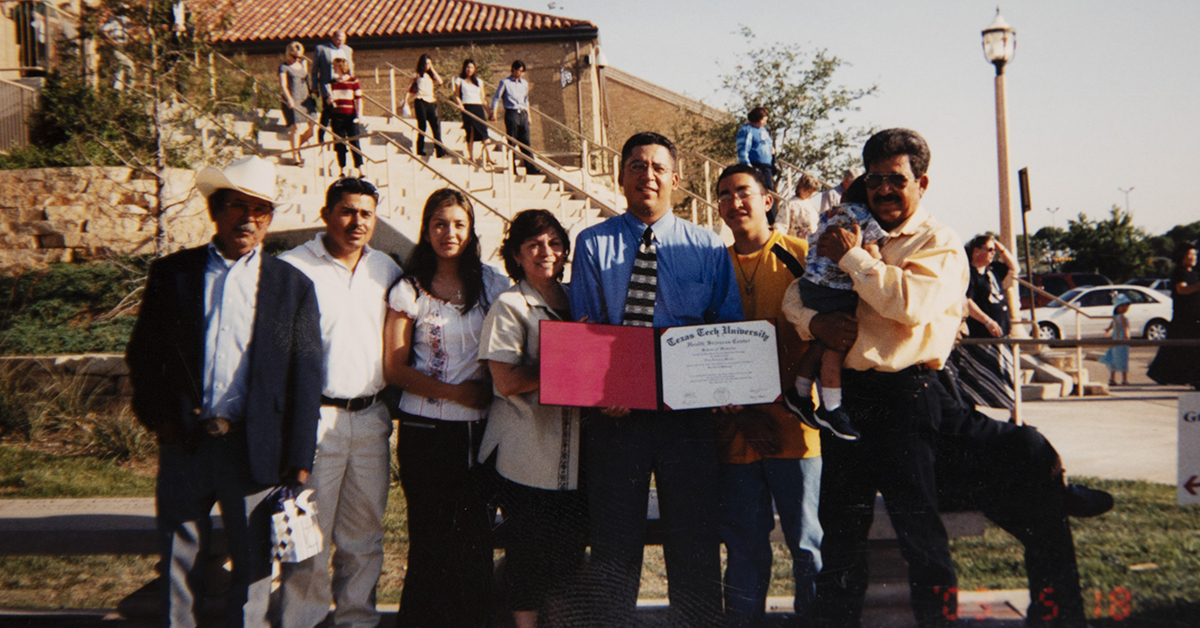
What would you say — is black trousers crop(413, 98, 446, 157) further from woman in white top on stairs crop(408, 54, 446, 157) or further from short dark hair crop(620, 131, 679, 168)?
short dark hair crop(620, 131, 679, 168)

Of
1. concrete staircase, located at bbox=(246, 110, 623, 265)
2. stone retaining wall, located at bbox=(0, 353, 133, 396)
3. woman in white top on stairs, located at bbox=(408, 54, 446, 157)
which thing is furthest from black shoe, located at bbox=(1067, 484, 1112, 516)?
woman in white top on stairs, located at bbox=(408, 54, 446, 157)

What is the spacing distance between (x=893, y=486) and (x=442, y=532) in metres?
1.81

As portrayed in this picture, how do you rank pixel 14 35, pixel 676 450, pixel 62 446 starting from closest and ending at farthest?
pixel 676 450 → pixel 62 446 → pixel 14 35

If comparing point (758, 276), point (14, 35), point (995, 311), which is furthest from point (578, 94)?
point (758, 276)

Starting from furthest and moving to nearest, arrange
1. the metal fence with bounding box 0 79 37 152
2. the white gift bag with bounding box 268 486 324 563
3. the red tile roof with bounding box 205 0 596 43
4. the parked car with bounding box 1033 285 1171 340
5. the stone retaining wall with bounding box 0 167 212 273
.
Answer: the red tile roof with bounding box 205 0 596 43
the parked car with bounding box 1033 285 1171 340
the metal fence with bounding box 0 79 37 152
the stone retaining wall with bounding box 0 167 212 273
the white gift bag with bounding box 268 486 324 563

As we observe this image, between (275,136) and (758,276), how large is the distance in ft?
36.7

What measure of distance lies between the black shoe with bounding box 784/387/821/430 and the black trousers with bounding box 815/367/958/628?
0.11 m

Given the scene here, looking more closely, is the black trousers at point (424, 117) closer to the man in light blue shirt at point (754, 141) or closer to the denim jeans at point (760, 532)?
the man in light blue shirt at point (754, 141)

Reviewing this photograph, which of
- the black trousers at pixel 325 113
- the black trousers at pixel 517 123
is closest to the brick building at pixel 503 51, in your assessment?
the black trousers at pixel 517 123

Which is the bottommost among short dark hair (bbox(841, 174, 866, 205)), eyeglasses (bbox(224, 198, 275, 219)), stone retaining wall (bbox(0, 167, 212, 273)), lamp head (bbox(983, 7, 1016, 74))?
short dark hair (bbox(841, 174, 866, 205))

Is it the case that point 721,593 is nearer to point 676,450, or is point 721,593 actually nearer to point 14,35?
point 676,450

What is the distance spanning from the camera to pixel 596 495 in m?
2.99

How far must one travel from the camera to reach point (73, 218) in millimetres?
9500

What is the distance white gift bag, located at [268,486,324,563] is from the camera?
2938mm
